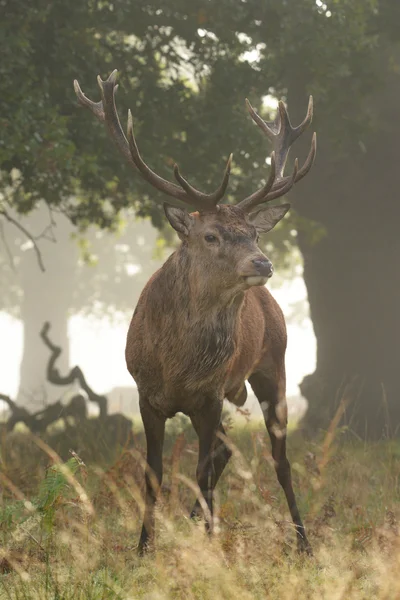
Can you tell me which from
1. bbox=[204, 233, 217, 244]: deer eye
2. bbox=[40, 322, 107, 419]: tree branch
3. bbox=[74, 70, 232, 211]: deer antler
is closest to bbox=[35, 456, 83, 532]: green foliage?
bbox=[204, 233, 217, 244]: deer eye

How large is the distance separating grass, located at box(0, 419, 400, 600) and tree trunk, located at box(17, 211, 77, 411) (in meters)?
24.3

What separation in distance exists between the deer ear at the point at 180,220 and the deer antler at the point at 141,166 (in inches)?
3.2

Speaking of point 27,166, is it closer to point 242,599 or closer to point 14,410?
point 14,410

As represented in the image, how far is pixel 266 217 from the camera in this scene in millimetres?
6000

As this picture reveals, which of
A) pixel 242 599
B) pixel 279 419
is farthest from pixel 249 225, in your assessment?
pixel 242 599

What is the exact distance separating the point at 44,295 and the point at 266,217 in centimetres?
2717

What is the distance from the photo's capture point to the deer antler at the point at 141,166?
559 cm

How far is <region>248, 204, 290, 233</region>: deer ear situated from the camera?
597 cm

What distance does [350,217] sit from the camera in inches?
520

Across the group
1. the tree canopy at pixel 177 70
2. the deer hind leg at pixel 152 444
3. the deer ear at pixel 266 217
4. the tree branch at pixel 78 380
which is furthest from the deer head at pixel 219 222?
the tree branch at pixel 78 380

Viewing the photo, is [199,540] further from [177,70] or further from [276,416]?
[177,70]

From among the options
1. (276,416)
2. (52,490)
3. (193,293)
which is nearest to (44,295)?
(276,416)

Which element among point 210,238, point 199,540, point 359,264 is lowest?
point 199,540

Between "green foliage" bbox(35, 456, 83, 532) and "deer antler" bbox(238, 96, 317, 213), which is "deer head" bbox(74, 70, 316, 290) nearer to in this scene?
"deer antler" bbox(238, 96, 317, 213)
